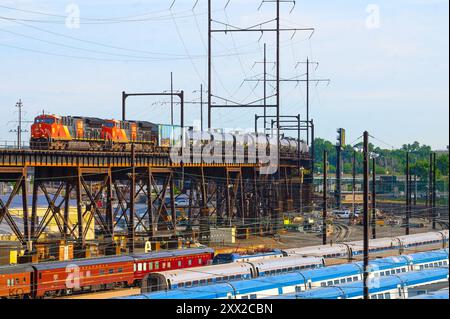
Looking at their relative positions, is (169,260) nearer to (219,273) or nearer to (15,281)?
(15,281)

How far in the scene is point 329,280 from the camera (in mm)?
31484

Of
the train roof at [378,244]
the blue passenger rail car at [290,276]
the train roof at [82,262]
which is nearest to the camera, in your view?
the blue passenger rail car at [290,276]

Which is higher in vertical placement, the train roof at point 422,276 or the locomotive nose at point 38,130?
the locomotive nose at point 38,130

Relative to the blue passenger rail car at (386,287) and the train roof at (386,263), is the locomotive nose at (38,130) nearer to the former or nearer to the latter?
the train roof at (386,263)

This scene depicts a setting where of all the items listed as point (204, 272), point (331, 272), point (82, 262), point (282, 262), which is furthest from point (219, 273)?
point (82, 262)

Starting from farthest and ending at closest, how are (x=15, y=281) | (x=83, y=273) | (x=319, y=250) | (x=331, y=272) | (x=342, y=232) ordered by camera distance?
(x=342, y=232) < (x=319, y=250) < (x=83, y=273) < (x=15, y=281) < (x=331, y=272)

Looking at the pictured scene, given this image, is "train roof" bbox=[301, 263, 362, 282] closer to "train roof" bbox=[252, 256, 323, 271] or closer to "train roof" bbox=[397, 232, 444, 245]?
"train roof" bbox=[252, 256, 323, 271]

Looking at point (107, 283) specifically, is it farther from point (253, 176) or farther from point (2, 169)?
point (253, 176)

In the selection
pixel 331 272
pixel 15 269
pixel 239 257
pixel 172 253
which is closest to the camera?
pixel 331 272

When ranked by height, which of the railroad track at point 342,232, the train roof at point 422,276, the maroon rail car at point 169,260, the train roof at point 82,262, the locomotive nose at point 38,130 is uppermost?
the locomotive nose at point 38,130

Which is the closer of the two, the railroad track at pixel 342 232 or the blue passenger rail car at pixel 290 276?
the blue passenger rail car at pixel 290 276

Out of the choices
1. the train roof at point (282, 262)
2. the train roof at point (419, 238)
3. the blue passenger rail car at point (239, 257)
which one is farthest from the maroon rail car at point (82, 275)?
the train roof at point (419, 238)

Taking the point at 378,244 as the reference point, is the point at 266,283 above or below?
above
